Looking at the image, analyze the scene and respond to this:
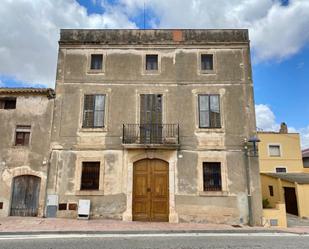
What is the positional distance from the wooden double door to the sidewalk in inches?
26.9

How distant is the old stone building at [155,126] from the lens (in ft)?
42.6

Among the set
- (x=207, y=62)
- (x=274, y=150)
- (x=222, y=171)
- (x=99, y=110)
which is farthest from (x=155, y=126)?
(x=274, y=150)

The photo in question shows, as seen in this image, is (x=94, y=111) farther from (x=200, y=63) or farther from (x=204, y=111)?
(x=200, y=63)

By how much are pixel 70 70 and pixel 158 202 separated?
861 centimetres

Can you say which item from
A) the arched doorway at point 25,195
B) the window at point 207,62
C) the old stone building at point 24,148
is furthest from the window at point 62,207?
the window at point 207,62

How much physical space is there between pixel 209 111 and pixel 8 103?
1101 cm

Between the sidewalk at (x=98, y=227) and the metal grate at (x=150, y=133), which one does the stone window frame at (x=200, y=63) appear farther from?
the sidewalk at (x=98, y=227)

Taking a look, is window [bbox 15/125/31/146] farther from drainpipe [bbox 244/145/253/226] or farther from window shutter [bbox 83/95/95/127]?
drainpipe [bbox 244/145/253/226]

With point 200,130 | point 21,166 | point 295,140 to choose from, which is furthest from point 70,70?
point 295,140

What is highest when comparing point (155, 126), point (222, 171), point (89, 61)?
point (89, 61)

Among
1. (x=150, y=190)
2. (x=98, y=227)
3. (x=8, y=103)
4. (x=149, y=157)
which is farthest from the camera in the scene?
(x=8, y=103)

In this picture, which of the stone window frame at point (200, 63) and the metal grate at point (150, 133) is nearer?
the metal grate at point (150, 133)

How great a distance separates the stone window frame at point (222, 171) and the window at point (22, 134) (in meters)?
9.16

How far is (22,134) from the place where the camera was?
14.0m
